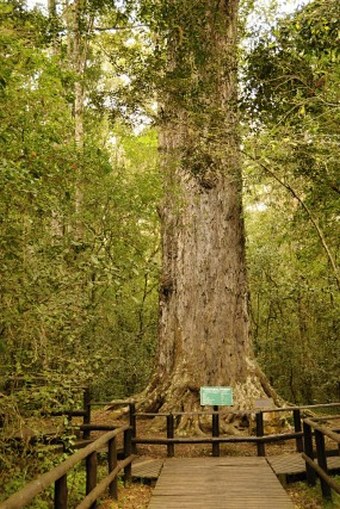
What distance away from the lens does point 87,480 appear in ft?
15.7

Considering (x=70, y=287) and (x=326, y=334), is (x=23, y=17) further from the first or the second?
(x=326, y=334)

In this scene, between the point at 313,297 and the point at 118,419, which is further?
the point at 313,297

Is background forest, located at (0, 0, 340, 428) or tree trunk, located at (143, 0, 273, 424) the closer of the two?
background forest, located at (0, 0, 340, 428)

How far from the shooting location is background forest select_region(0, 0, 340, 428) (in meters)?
4.59

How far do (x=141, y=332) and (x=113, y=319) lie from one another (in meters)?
1.37

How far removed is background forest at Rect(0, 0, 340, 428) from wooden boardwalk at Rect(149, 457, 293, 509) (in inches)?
62.1

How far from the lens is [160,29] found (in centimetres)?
844

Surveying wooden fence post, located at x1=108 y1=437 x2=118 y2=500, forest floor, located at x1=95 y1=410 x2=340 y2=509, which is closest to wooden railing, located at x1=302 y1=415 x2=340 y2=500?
forest floor, located at x1=95 y1=410 x2=340 y2=509

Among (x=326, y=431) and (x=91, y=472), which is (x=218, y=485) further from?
(x=91, y=472)

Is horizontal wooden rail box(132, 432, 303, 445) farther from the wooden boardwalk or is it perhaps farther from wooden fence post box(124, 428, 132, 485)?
wooden fence post box(124, 428, 132, 485)

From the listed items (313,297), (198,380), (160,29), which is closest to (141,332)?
(313,297)

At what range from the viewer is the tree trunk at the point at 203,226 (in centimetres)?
852

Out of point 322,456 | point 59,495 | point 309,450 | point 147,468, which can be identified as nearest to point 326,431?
point 322,456

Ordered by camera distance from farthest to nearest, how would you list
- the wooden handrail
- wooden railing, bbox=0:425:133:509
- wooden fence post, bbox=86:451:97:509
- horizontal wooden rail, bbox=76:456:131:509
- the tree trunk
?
the tree trunk, wooden fence post, bbox=86:451:97:509, the wooden handrail, horizontal wooden rail, bbox=76:456:131:509, wooden railing, bbox=0:425:133:509
